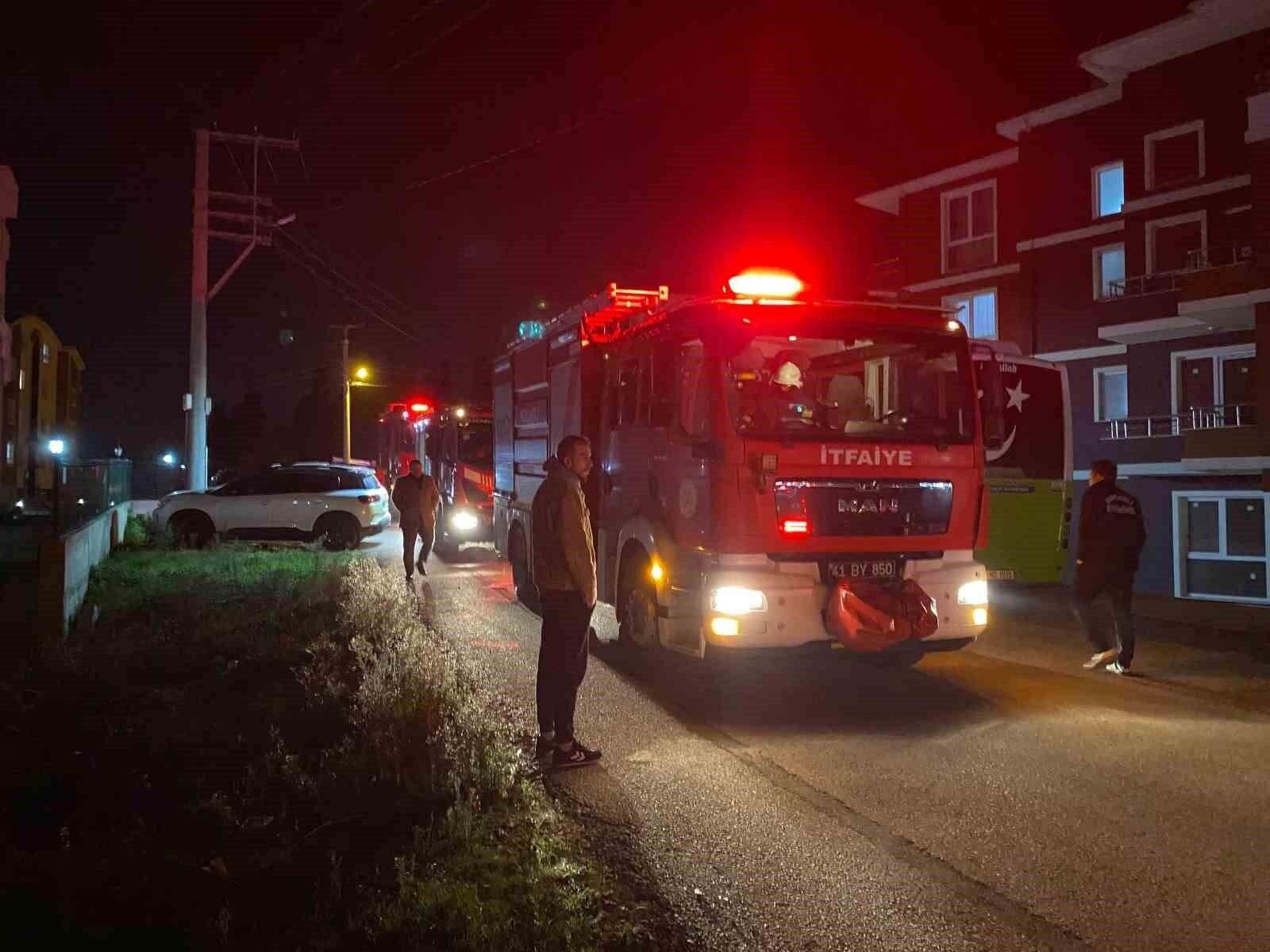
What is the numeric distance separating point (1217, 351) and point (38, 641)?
20.1m

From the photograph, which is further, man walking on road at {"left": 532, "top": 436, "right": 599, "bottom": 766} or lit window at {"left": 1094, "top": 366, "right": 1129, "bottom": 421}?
lit window at {"left": 1094, "top": 366, "right": 1129, "bottom": 421}

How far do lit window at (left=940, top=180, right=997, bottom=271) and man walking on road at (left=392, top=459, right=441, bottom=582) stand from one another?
55.8ft

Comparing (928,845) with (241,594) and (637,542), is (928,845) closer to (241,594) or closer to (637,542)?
(637,542)

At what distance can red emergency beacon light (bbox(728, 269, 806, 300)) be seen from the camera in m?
7.77

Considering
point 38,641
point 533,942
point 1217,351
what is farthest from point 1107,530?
point 1217,351

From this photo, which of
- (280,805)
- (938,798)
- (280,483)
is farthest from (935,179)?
(280,805)

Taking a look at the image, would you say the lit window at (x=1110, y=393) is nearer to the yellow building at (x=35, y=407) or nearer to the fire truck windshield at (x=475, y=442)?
the fire truck windshield at (x=475, y=442)

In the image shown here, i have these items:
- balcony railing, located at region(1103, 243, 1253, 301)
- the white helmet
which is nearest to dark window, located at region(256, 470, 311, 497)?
the white helmet

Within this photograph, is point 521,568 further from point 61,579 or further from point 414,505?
point 61,579

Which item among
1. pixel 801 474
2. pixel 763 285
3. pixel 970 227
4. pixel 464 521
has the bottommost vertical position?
pixel 464 521

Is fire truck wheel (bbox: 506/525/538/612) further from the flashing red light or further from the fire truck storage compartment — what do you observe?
the flashing red light

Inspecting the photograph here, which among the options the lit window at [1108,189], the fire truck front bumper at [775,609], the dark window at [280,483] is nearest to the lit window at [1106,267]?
the lit window at [1108,189]

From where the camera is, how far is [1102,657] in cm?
921

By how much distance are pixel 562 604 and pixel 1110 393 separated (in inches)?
788
